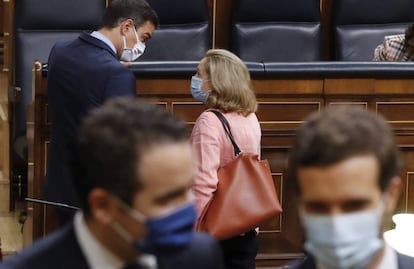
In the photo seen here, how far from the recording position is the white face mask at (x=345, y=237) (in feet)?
5.33

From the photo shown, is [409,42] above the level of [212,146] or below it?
above

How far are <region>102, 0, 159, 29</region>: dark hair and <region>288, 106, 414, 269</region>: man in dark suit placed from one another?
7.09ft

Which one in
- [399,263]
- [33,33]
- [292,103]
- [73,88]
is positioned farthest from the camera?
[33,33]

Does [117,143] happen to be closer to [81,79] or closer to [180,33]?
[81,79]

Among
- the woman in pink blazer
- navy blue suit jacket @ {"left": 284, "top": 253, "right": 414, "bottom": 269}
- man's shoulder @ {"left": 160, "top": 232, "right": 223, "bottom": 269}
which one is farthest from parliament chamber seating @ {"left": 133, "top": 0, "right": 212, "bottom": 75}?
navy blue suit jacket @ {"left": 284, "top": 253, "right": 414, "bottom": 269}

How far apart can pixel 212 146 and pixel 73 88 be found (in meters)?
0.53

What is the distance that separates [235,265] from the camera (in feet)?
11.7

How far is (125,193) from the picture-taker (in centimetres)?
161

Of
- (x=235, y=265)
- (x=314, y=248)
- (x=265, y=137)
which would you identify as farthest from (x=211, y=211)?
(x=314, y=248)

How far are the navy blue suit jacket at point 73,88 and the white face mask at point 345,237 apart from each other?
1871mm

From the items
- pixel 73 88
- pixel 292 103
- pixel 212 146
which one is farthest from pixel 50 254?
pixel 292 103

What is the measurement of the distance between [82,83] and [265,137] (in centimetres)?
103

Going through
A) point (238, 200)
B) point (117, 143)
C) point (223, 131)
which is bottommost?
point (238, 200)

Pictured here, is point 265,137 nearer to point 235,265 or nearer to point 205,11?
point 235,265
